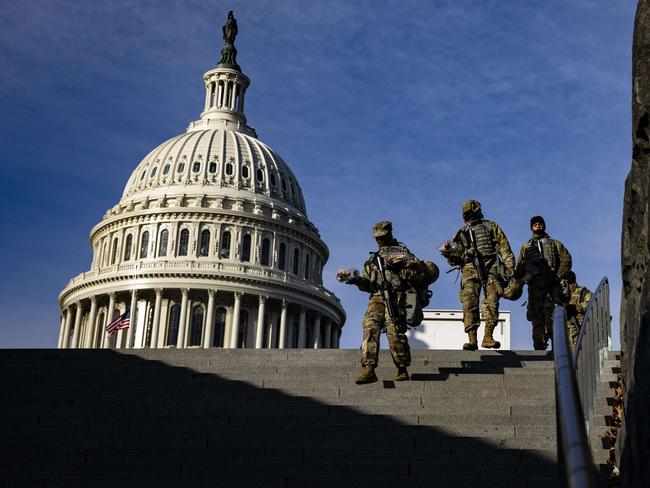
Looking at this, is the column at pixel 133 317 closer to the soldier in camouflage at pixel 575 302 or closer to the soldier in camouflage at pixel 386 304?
the soldier in camouflage at pixel 575 302

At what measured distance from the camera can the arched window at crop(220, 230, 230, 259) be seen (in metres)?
86.9

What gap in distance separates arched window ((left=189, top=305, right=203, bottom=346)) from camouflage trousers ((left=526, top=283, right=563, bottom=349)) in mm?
66296

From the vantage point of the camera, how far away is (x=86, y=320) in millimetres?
88875

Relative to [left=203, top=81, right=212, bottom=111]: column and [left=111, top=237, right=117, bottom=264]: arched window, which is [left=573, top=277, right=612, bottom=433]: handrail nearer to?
[left=111, top=237, right=117, bottom=264]: arched window

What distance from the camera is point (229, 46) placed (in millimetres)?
112938

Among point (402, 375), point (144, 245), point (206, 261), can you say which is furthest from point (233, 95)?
point (402, 375)

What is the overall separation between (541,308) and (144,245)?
2914 inches

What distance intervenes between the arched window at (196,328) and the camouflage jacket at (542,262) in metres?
66.6

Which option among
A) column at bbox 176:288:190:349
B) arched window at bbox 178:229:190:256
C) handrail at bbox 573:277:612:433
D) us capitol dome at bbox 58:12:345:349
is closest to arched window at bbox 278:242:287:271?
us capitol dome at bbox 58:12:345:349

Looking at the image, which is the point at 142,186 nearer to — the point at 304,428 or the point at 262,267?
the point at 262,267

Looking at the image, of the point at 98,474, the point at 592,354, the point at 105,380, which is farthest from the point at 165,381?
the point at 592,354

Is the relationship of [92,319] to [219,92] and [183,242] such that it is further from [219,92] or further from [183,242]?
[219,92]

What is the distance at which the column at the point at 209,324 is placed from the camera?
8131cm

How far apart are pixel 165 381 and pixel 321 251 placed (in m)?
81.6
